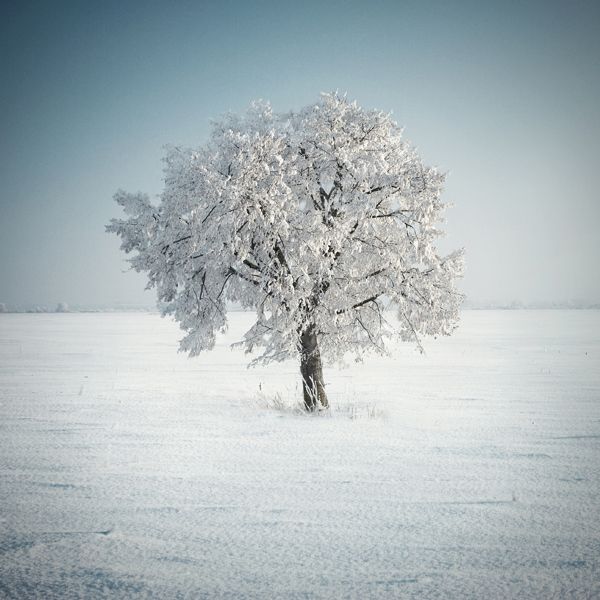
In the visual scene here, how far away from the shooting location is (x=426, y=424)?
8.74 meters

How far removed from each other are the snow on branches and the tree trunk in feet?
0.47

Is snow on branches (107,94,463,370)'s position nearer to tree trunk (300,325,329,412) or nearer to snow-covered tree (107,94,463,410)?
snow-covered tree (107,94,463,410)

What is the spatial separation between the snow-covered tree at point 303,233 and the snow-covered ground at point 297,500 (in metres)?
2.38

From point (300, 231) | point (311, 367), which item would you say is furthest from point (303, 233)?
point (311, 367)

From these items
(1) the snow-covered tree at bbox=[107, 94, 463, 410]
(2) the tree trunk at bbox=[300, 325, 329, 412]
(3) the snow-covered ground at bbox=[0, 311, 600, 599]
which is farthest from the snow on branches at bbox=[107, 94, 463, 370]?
(3) the snow-covered ground at bbox=[0, 311, 600, 599]

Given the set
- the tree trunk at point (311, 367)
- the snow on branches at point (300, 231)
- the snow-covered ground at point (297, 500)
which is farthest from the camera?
the tree trunk at point (311, 367)

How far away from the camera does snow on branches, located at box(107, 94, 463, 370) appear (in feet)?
28.0

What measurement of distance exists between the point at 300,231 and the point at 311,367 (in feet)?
12.0

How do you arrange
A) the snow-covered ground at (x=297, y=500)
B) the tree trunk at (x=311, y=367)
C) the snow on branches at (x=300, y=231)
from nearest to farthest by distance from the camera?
the snow-covered ground at (x=297, y=500) → the snow on branches at (x=300, y=231) → the tree trunk at (x=311, y=367)

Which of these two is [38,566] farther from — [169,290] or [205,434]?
[169,290]

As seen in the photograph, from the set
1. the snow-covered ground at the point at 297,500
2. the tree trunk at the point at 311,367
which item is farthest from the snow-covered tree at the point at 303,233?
the snow-covered ground at the point at 297,500

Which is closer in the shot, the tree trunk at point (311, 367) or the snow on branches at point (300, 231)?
the snow on branches at point (300, 231)

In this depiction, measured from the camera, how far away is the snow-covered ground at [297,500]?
3.17 meters

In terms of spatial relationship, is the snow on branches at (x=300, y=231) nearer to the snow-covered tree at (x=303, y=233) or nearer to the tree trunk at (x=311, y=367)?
the snow-covered tree at (x=303, y=233)
